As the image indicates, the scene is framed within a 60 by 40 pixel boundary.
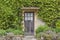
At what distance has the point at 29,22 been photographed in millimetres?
16609

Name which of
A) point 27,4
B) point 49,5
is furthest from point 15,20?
point 49,5

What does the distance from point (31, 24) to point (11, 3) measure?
2.30 metres

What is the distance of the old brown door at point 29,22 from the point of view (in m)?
16.5

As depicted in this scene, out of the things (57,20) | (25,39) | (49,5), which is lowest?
(25,39)

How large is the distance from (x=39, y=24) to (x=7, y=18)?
8.54 ft

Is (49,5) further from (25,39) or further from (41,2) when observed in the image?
(25,39)

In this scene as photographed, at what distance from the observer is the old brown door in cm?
1650

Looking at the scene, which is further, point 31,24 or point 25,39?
point 31,24

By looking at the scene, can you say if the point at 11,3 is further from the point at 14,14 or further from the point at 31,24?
the point at 31,24

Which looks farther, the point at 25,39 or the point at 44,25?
the point at 44,25

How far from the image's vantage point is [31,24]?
1662 cm

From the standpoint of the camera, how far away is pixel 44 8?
16.5 metres

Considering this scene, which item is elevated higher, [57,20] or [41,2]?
[41,2]

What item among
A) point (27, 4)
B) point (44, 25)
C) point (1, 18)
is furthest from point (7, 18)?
point (44, 25)
